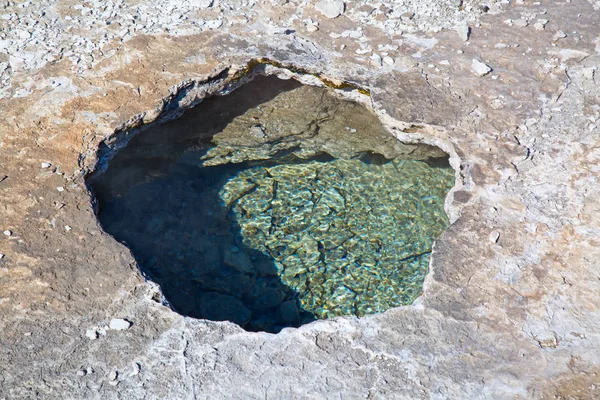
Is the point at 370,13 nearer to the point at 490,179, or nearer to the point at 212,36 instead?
the point at 212,36

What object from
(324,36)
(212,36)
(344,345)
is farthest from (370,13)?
(344,345)

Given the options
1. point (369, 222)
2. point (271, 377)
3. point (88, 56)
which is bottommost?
point (369, 222)

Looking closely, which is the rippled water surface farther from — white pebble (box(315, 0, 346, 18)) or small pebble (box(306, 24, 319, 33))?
white pebble (box(315, 0, 346, 18))

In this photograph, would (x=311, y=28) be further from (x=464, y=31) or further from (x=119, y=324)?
(x=119, y=324)

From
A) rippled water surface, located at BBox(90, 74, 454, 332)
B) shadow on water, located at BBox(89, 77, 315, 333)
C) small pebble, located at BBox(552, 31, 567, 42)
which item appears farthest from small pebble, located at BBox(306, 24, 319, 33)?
small pebble, located at BBox(552, 31, 567, 42)

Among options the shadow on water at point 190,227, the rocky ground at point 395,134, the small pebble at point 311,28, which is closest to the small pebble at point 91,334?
the rocky ground at point 395,134

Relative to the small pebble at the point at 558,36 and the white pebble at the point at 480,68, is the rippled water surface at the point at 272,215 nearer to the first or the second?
the white pebble at the point at 480,68
